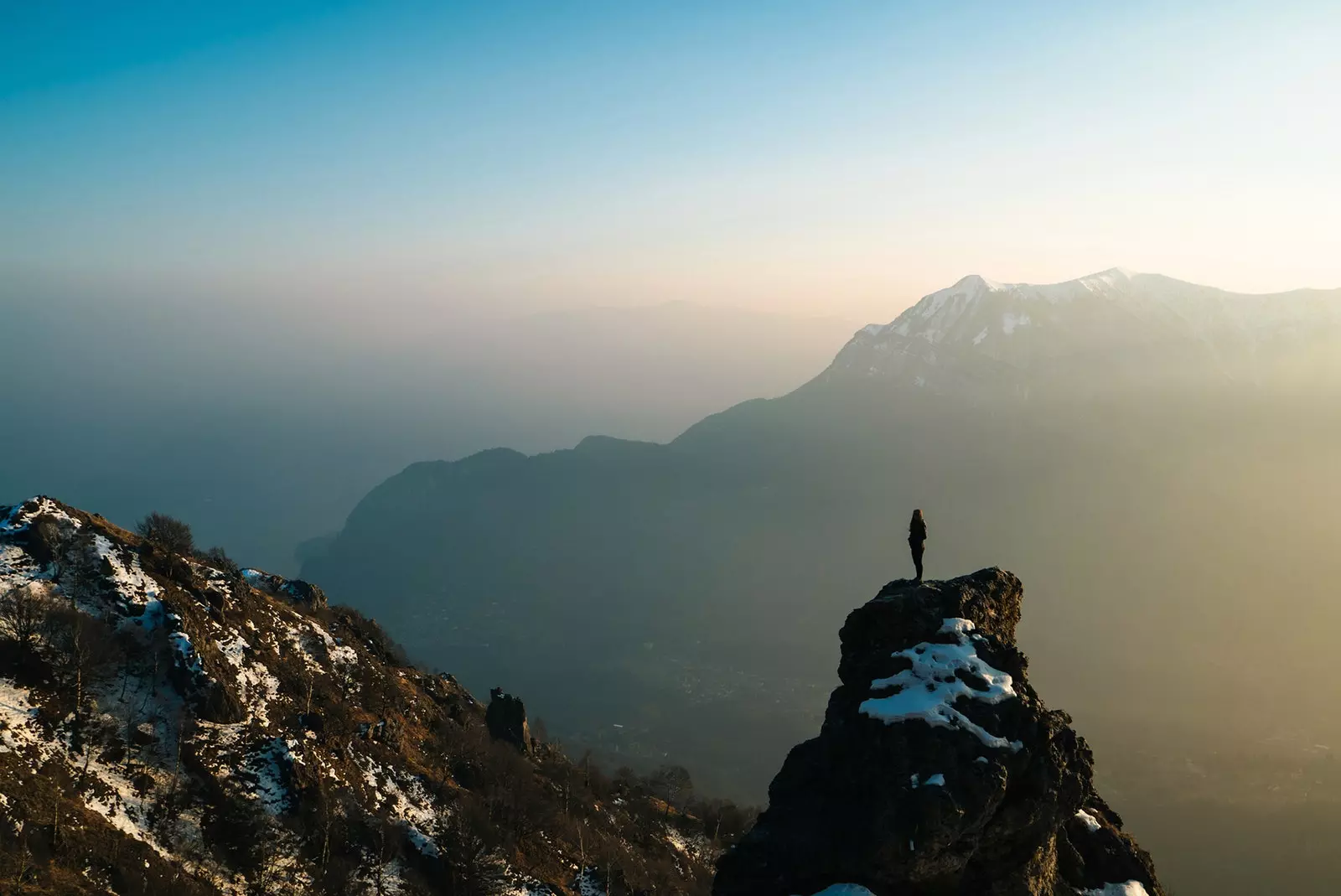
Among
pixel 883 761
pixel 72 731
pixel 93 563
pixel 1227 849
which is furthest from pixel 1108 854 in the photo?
pixel 1227 849

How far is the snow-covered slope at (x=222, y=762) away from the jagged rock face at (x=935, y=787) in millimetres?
33890

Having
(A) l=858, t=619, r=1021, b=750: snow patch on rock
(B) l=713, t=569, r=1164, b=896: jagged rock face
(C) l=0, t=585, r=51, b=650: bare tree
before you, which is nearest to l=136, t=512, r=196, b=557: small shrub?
(C) l=0, t=585, r=51, b=650: bare tree

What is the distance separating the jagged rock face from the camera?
1082 inches

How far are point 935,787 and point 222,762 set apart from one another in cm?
4917

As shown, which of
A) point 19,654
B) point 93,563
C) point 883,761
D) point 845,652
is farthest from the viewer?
point 93,563

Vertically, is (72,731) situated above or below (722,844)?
above

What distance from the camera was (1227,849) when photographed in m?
180

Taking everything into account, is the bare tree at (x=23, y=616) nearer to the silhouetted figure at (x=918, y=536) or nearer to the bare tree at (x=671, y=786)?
the silhouetted figure at (x=918, y=536)

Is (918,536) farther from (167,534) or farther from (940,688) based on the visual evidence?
(167,534)

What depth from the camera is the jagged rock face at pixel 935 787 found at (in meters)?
27.5

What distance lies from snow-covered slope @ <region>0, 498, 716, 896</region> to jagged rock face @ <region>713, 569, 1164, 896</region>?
111 ft

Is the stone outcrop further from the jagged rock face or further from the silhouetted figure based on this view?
the jagged rock face

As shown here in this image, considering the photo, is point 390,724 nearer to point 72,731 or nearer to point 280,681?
point 280,681

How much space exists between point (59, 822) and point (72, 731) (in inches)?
369
